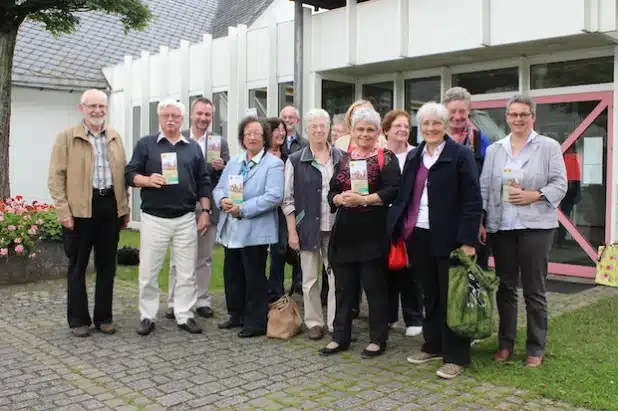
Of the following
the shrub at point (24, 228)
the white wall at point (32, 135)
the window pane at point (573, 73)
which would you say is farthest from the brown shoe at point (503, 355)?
the white wall at point (32, 135)

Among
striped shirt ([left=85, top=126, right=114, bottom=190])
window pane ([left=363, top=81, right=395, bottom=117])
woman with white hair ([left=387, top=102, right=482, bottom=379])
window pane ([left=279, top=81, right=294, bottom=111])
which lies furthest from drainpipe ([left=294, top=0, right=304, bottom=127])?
woman with white hair ([left=387, top=102, right=482, bottom=379])

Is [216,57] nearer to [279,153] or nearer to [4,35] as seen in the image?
[4,35]

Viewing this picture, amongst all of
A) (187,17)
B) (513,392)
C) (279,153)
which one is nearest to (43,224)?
(279,153)

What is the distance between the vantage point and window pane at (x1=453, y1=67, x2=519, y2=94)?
31.3ft

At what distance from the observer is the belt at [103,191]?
223 inches

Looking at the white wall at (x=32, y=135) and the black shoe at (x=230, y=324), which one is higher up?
the white wall at (x=32, y=135)

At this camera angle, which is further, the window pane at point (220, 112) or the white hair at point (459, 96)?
the window pane at point (220, 112)

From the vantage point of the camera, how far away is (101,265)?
233 inches

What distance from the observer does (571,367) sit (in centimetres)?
471

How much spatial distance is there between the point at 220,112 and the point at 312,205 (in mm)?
8440

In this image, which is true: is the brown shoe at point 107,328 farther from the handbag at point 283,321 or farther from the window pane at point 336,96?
the window pane at point 336,96

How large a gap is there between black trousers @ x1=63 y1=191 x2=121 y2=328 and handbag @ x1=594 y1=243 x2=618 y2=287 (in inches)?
244

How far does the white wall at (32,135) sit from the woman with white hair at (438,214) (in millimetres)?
14404

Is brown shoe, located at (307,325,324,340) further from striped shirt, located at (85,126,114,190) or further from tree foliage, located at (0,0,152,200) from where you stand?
tree foliage, located at (0,0,152,200)
